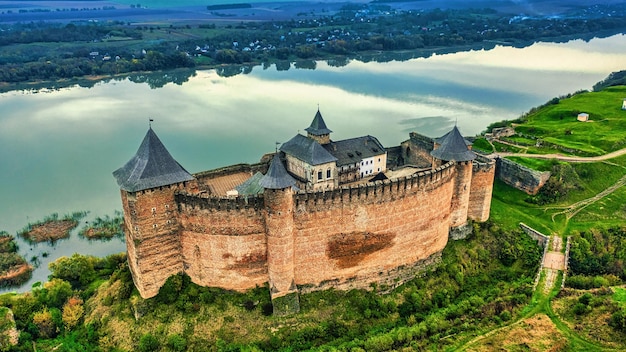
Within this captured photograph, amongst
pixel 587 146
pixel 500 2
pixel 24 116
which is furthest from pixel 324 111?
pixel 500 2

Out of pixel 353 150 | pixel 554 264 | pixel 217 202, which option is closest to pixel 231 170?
pixel 217 202

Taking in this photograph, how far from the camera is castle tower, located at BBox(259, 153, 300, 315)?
2000 cm

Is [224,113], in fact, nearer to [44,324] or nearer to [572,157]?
[572,157]

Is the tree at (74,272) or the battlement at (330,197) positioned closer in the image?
the battlement at (330,197)

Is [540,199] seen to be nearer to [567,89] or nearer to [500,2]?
[567,89]

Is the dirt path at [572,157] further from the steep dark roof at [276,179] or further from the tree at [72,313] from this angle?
the tree at [72,313]

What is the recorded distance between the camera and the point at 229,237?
21062mm

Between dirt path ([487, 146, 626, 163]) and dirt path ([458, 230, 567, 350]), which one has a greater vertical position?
dirt path ([487, 146, 626, 163])

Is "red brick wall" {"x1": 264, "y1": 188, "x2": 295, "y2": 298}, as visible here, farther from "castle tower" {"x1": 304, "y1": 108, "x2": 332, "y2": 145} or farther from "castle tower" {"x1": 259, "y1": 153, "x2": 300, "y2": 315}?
"castle tower" {"x1": 304, "y1": 108, "x2": 332, "y2": 145}

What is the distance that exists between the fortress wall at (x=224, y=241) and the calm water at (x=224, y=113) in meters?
12.8

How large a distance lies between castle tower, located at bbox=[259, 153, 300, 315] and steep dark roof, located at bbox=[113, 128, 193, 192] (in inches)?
142

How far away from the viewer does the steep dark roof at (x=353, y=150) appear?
3112cm

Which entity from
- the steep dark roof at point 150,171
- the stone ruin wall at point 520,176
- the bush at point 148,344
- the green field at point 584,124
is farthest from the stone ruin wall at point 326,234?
the green field at point 584,124

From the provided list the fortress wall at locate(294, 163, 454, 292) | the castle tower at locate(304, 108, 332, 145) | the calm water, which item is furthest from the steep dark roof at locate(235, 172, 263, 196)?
the calm water
